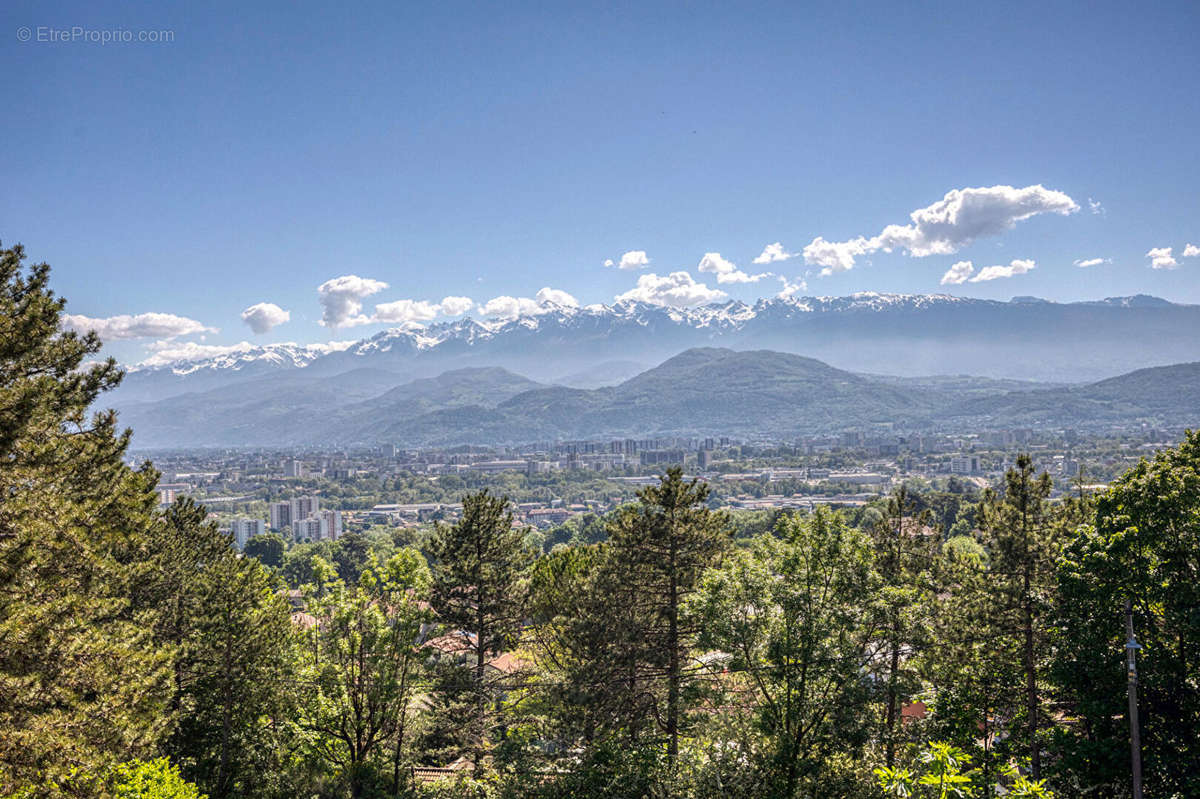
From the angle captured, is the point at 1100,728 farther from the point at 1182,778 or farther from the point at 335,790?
the point at 335,790

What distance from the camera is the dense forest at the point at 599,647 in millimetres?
9203

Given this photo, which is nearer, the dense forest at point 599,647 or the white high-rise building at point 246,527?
the dense forest at point 599,647

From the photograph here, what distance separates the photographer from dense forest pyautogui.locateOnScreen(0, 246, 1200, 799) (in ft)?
30.2

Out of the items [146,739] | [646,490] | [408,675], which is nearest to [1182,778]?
[646,490]

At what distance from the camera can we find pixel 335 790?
15258 millimetres

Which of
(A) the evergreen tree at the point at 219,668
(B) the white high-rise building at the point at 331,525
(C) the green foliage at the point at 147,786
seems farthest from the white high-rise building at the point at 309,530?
(C) the green foliage at the point at 147,786

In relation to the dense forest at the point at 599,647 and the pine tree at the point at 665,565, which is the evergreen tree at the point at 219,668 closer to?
the dense forest at the point at 599,647

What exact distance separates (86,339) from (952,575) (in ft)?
61.7

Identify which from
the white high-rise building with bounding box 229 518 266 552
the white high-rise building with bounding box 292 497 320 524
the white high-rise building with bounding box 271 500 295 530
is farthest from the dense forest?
the white high-rise building with bounding box 271 500 295 530

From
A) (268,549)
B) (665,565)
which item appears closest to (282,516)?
(268,549)

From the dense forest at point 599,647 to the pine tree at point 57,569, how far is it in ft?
0.14

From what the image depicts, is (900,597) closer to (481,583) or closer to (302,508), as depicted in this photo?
(481,583)

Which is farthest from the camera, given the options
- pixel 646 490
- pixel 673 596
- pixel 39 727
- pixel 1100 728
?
pixel 646 490

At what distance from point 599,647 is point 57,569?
10.6 meters
